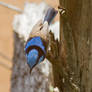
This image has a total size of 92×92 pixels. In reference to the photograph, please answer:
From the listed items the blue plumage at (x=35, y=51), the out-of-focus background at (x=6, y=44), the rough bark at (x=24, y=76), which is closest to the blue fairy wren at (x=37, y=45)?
the blue plumage at (x=35, y=51)

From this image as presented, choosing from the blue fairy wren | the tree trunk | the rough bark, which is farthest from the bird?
the rough bark

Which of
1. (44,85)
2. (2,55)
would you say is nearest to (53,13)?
(44,85)

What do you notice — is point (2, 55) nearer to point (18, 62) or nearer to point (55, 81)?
point (18, 62)

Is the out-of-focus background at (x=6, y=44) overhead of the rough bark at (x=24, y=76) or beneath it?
overhead

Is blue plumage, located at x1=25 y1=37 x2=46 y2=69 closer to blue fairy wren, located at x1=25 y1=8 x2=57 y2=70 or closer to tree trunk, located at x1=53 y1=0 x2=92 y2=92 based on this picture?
blue fairy wren, located at x1=25 y1=8 x2=57 y2=70

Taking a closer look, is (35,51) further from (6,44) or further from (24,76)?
(6,44)

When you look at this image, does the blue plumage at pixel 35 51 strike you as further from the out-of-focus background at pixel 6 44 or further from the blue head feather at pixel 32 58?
the out-of-focus background at pixel 6 44

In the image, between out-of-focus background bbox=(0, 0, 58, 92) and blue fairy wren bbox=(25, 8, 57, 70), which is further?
out-of-focus background bbox=(0, 0, 58, 92)
